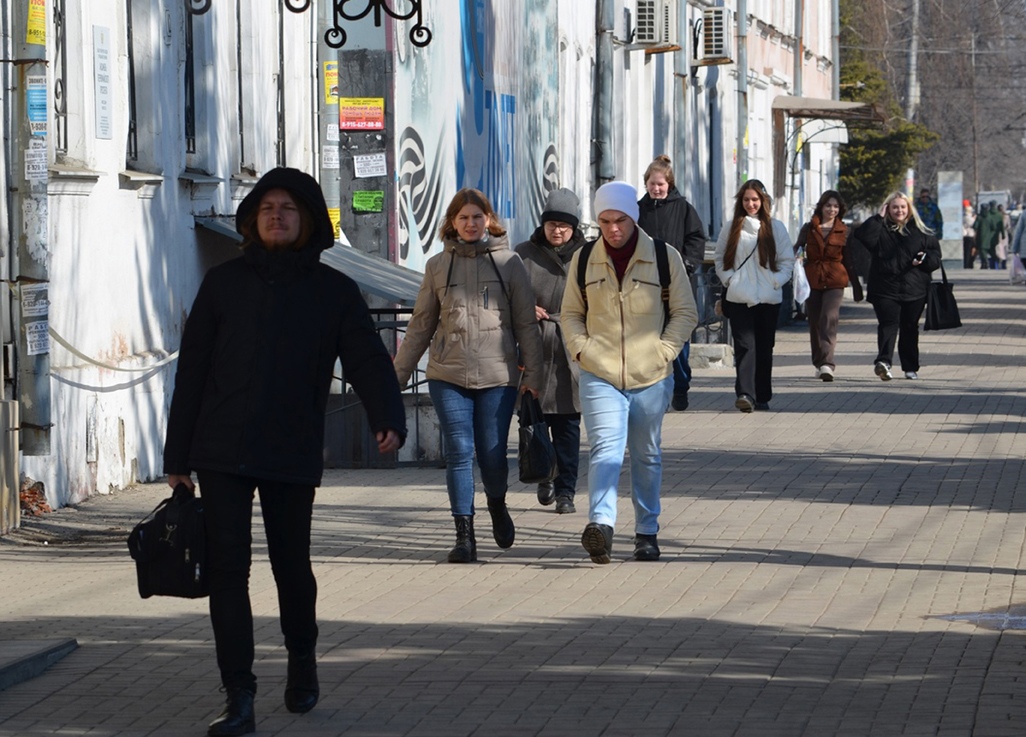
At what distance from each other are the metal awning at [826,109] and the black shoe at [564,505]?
24.8m

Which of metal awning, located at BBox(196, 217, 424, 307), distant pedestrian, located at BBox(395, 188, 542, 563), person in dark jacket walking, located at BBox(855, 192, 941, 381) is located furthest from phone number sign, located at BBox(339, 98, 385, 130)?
distant pedestrian, located at BBox(395, 188, 542, 563)

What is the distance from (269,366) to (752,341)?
1109 centimetres

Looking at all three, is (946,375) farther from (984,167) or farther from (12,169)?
(984,167)

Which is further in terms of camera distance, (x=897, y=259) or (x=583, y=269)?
(x=897, y=259)

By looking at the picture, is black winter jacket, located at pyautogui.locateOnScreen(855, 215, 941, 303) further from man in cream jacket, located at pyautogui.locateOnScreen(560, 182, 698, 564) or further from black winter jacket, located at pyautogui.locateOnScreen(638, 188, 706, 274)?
man in cream jacket, located at pyautogui.locateOnScreen(560, 182, 698, 564)

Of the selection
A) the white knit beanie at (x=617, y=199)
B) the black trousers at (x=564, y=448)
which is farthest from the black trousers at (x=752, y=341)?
the white knit beanie at (x=617, y=199)

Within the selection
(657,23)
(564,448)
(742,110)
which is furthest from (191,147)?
(742,110)

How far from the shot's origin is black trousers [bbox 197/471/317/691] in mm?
6652

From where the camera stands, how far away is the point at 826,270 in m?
20.5

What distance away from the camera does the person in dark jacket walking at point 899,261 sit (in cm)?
2008

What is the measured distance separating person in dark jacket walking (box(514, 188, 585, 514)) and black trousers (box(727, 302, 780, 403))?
5611 mm

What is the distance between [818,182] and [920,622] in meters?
39.9

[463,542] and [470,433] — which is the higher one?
[470,433]

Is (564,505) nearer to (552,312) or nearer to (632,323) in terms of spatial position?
(552,312)
